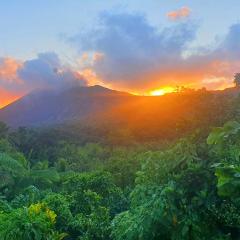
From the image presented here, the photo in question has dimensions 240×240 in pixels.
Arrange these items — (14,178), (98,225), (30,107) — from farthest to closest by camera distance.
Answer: (30,107) < (14,178) < (98,225)

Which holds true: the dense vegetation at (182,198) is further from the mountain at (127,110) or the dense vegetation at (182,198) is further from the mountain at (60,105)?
the mountain at (60,105)

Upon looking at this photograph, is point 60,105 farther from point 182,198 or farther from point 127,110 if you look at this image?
point 182,198

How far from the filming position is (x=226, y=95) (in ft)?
26.5

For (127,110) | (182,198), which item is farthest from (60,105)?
(182,198)

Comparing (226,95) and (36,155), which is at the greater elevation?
(226,95)

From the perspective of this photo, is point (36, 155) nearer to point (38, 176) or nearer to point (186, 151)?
point (38, 176)

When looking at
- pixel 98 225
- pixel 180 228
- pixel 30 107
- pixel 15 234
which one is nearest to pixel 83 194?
pixel 98 225

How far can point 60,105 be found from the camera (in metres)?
157

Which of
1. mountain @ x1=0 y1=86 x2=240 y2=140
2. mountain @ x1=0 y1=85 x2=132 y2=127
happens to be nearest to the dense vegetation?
mountain @ x1=0 y1=86 x2=240 y2=140

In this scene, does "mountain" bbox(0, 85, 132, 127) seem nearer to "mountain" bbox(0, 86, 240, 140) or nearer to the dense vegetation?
"mountain" bbox(0, 86, 240, 140)

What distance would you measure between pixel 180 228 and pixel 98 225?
5.80 metres

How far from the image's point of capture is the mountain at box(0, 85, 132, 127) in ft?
466

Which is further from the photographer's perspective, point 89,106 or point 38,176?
point 89,106

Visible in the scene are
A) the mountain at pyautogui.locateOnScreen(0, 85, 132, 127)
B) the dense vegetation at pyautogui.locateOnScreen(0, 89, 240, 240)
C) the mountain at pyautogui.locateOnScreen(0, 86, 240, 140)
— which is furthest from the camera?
the mountain at pyautogui.locateOnScreen(0, 85, 132, 127)
